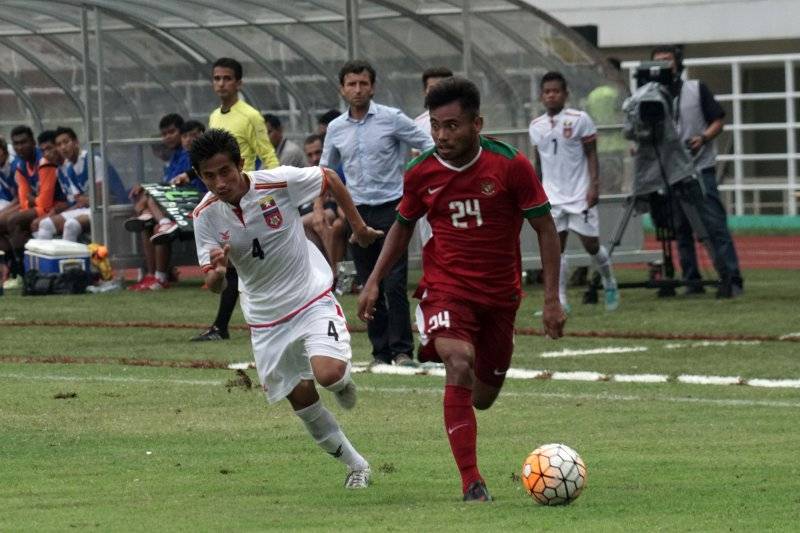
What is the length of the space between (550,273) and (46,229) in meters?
16.2

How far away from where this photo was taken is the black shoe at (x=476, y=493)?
8.02 metres

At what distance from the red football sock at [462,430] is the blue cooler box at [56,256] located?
582 inches

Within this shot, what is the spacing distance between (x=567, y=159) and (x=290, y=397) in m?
9.66

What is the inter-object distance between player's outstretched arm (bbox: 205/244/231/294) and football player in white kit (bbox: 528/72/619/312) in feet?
30.4

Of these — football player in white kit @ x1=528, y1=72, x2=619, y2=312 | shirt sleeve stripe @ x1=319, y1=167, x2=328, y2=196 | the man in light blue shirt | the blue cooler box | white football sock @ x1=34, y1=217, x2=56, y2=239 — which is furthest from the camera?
white football sock @ x1=34, y1=217, x2=56, y2=239

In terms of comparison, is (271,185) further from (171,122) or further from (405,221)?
(171,122)

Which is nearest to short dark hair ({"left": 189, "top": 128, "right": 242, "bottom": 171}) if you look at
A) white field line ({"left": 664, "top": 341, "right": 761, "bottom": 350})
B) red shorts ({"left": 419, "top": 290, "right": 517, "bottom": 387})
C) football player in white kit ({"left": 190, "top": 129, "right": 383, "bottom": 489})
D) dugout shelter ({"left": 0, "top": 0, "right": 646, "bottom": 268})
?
football player in white kit ({"left": 190, "top": 129, "right": 383, "bottom": 489})

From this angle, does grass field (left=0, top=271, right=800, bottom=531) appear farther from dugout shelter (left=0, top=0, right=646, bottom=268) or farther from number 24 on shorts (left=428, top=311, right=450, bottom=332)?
dugout shelter (left=0, top=0, right=646, bottom=268)

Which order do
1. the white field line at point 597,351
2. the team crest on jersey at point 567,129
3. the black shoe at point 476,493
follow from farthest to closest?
the team crest on jersey at point 567,129
the white field line at point 597,351
the black shoe at point 476,493

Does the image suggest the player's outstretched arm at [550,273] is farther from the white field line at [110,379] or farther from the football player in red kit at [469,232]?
the white field line at [110,379]

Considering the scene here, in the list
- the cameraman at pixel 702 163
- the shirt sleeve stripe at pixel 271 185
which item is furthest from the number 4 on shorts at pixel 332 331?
the cameraman at pixel 702 163

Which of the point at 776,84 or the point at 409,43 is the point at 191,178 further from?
the point at 776,84

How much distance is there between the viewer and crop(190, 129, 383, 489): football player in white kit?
8859mm

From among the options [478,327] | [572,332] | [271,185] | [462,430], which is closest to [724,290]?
[572,332]
